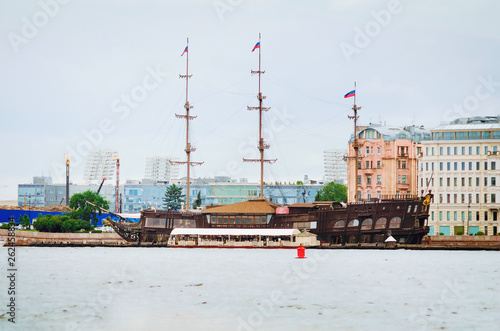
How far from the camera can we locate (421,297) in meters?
42.3

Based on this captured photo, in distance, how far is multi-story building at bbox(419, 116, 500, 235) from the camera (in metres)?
105

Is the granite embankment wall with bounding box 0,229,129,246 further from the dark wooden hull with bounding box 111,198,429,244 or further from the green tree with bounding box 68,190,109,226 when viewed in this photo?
the green tree with bounding box 68,190,109,226

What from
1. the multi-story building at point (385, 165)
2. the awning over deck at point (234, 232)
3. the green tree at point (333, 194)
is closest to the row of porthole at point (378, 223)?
the awning over deck at point (234, 232)

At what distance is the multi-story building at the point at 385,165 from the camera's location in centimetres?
11688

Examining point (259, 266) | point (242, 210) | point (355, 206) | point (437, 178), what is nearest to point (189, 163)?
point (242, 210)

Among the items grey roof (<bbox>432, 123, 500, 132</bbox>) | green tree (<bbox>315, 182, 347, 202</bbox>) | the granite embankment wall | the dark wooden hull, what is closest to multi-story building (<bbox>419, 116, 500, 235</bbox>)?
grey roof (<bbox>432, 123, 500, 132</bbox>)

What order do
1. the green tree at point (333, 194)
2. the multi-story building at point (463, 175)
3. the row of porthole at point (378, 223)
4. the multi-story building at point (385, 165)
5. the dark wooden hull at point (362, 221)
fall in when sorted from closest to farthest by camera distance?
the dark wooden hull at point (362, 221) → the row of porthole at point (378, 223) → the multi-story building at point (463, 175) → the multi-story building at point (385, 165) → the green tree at point (333, 194)

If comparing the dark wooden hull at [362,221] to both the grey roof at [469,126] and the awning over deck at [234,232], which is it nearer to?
the awning over deck at [234,232]

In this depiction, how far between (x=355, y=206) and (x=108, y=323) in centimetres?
5547

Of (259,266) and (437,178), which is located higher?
(437,178)

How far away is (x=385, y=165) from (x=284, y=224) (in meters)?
30.9

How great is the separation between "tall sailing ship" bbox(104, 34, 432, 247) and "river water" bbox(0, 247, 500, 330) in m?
15.7

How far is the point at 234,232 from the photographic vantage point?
91312mm

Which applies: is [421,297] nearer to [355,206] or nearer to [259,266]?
[259,266]
